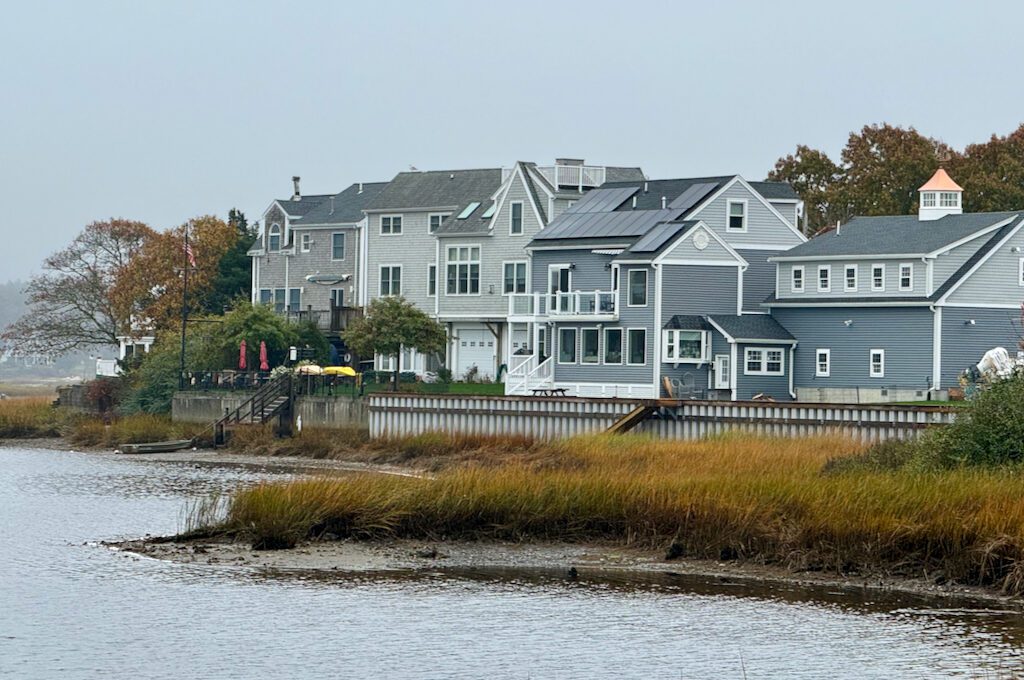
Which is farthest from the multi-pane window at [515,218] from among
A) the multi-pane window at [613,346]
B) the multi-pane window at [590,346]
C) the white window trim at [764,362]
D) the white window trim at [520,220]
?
the white window trim at [764,362]

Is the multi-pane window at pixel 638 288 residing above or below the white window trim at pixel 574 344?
above

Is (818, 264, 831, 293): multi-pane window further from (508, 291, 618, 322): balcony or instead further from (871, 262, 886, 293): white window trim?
(508, 291, 618, 322): balcony

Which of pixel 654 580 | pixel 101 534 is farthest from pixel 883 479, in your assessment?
pixel 101 534

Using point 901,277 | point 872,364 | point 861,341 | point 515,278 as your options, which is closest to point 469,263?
point 515,278

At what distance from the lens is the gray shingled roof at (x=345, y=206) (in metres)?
89.4

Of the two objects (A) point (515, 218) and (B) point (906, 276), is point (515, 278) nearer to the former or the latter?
(A) point (515, 218)

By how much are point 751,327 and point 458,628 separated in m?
40.7

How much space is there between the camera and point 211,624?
27438mm

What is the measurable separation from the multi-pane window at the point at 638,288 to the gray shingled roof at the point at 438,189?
17.3 meters

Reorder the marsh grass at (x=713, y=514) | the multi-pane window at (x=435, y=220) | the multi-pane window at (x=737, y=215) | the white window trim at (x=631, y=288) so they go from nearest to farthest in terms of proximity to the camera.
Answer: the marsh grass at (x=713, y=514) → the white window trim at (x=631, y=288) → the multi-pane window at (x=737, y=215) → the multi-pane window at (x=435, y=220)

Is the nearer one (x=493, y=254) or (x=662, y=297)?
(x=662, y=297)

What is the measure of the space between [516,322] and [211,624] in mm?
47228

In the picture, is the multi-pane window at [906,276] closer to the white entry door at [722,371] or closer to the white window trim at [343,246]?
the white entry door at [722,371]

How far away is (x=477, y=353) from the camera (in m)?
80.7
